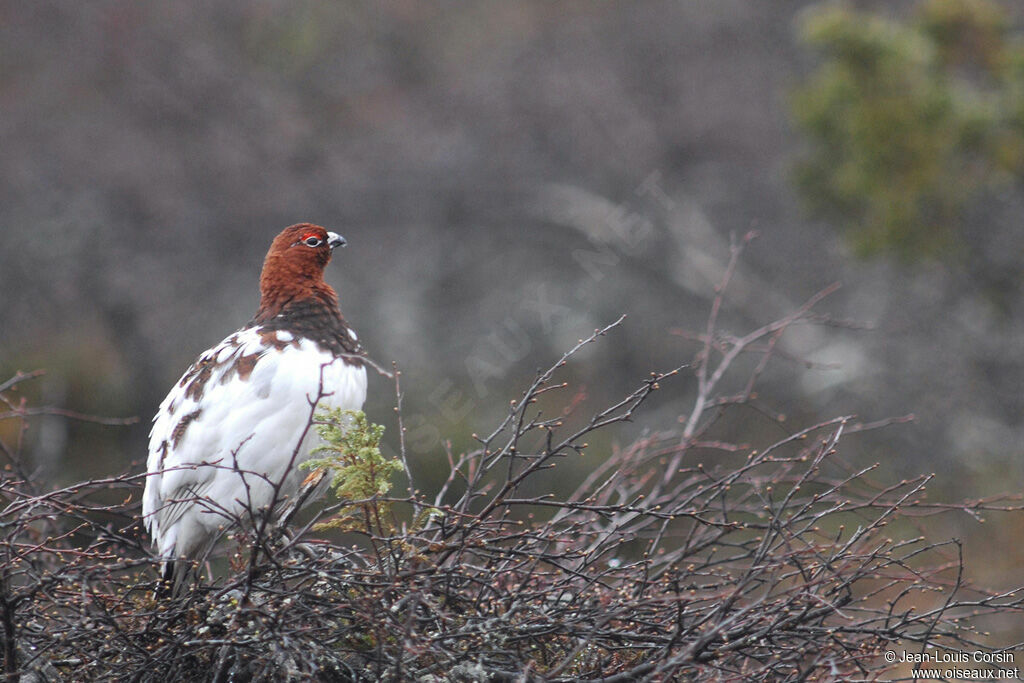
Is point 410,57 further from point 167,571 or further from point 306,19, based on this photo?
point 167,571

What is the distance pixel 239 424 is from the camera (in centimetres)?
408

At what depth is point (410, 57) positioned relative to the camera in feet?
55.3

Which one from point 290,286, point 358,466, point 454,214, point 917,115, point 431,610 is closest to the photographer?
point 431,610

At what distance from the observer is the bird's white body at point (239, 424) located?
4062 mm

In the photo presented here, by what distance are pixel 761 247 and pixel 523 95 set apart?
13.9 feet

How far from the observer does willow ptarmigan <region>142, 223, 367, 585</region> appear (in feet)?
13.3

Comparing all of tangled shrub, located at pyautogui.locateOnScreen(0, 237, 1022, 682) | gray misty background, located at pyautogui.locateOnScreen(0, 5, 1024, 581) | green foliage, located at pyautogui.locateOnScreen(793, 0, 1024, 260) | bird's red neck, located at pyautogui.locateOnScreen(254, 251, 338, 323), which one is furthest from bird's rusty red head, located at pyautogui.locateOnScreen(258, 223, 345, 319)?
green foliage, located at pyautogui.locateOnScreen(793, 0, 1024, 260)

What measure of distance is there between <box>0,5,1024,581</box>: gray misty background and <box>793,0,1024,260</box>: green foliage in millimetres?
758

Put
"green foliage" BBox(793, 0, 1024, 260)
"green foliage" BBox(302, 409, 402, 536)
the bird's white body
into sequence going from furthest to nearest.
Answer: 1. "green foliage" BBox(793, 0, 1024, 260)
2. the bird's white body
3. "green foliage" BBox(302, 409, 402, 536)

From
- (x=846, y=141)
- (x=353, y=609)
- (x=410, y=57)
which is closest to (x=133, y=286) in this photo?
(x=410, y=57)

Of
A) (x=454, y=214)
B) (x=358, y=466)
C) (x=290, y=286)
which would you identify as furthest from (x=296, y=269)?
(x=454, y=214)

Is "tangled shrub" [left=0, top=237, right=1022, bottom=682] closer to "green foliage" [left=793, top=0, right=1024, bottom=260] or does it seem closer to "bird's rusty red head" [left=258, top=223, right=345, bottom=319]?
"bird's rusty red head" [left=258, top=223, right=345, bottom=319]

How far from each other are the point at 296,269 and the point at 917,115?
6645 millimetres

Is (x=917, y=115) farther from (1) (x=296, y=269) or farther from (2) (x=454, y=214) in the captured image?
(1) (x=296, y=269)
